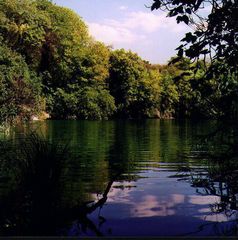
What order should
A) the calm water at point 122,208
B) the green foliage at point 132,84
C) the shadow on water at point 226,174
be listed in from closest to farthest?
the shadow on water at point 226,174, the calm water at point 122,208, the green foliage at point 132,84

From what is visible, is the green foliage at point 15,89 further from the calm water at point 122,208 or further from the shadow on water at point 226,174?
the shadow on water at point 226,174

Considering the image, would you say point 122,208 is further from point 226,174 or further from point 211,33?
point 211,33

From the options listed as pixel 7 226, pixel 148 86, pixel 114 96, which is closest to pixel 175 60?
pixel 7 226

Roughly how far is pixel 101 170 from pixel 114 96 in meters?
18.4

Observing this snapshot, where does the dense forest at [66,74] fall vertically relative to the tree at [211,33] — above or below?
above

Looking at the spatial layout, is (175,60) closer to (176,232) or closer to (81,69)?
(176,232)

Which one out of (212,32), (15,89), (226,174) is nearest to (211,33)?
(212,32)

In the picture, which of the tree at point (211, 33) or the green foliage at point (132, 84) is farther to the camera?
the green foliage at point (132, 84)

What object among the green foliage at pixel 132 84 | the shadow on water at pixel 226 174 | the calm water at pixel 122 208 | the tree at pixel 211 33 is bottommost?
the calm water at pixel 122 208

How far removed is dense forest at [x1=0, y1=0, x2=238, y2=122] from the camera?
1619 centimetres

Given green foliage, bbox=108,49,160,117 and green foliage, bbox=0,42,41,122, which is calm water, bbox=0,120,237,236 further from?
green foliage, bbox=108,49,160,117

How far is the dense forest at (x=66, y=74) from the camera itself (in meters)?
16.2

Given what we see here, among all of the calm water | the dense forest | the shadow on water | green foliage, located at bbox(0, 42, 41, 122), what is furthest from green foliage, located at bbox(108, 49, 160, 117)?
the shadow on water

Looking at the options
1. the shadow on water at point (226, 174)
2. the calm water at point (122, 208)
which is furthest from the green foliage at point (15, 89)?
the shadow on water at point (226, 174)
